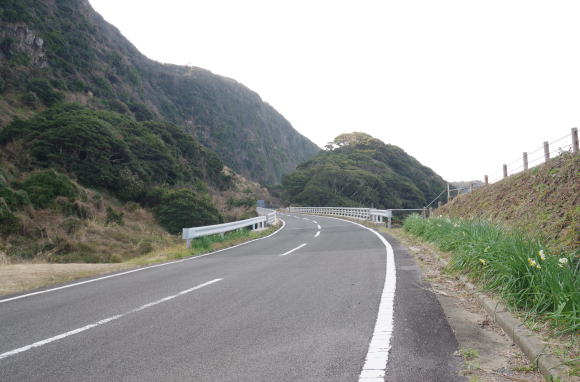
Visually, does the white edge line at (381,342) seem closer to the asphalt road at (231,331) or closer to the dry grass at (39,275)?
the asphalt road at (231,331)

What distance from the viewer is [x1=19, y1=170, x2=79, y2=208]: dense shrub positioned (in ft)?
59.3

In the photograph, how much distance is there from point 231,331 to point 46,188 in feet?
62.9

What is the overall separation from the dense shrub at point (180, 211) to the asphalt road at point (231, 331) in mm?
18872

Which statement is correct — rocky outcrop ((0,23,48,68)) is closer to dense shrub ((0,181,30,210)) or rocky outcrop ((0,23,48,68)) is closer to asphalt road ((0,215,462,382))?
dense shrub ((0,181,30,210))

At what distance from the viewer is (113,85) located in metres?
48.6

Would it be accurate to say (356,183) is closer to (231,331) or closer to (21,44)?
(21,44)

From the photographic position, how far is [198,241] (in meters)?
12.6

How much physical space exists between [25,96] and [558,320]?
35670 millimetres

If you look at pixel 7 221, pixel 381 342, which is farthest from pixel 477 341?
pixel 7 221

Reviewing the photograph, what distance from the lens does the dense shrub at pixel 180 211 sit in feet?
82.7

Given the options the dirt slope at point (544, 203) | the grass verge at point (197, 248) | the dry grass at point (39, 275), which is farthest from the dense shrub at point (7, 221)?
the dirt slope at point (544, 203)

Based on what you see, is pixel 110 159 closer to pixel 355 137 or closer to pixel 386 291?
pixel 386 291

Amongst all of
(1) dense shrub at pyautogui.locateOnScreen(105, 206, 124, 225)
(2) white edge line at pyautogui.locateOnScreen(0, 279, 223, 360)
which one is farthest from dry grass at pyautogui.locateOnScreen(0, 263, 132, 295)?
(1) dense shrub at pyautogui.locateOnScreen(105, 206, 124, 225)

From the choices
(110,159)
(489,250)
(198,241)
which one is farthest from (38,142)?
(489,250)
